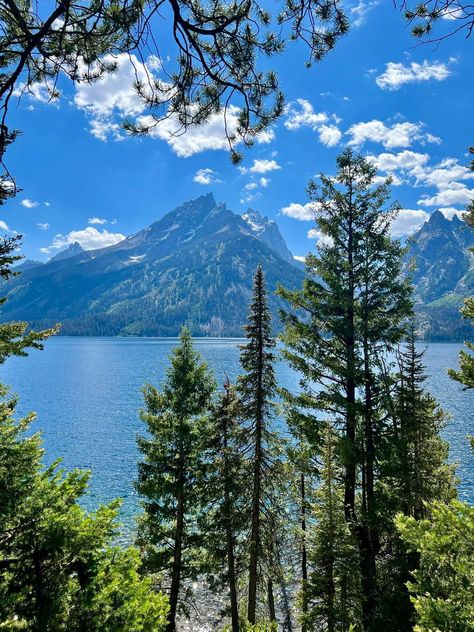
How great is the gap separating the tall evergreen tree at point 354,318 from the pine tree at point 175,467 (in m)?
4.89

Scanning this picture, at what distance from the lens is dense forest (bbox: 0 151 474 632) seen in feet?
21.2

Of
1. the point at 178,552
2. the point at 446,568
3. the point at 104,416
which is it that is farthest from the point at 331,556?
the point at 104,416

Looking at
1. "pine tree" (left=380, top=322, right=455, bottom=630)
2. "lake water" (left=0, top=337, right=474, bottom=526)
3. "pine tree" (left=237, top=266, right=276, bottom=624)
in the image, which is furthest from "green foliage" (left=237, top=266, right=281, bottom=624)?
"lake water" (left=0, top=337, right=474, bottom=526)

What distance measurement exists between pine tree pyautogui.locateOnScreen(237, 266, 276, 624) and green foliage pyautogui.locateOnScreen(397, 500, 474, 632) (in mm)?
7108

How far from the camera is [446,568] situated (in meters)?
8.00

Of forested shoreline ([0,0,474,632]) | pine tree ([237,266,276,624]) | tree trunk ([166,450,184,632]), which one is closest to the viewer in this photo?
forested shoreline ([0,0,474,632])

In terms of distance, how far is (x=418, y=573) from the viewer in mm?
7805

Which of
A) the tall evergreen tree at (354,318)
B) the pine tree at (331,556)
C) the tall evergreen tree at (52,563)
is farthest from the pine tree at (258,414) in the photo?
the tall evergreen tree at (52,563)

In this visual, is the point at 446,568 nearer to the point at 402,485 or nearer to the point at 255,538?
the point at 402,485

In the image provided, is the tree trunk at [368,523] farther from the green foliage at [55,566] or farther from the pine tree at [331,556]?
the green foliage at [55,566]

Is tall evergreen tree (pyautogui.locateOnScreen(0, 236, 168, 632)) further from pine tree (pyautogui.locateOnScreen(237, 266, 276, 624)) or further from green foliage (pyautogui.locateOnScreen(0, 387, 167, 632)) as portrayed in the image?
pine tree (pyautogui.locateOnScreen(237, 266, 276, 624))

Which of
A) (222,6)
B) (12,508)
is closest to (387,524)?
(12,508)

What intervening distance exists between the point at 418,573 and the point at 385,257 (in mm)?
8452

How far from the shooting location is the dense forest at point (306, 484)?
255 inches
